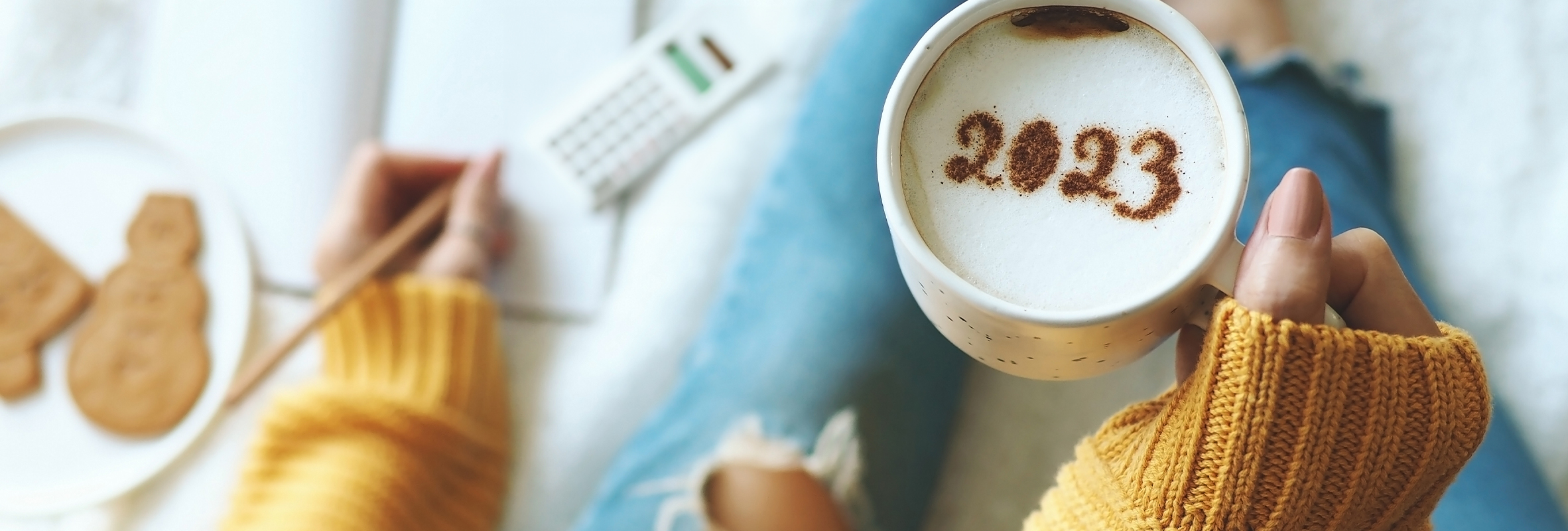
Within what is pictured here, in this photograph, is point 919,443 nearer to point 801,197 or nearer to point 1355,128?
point 801,197

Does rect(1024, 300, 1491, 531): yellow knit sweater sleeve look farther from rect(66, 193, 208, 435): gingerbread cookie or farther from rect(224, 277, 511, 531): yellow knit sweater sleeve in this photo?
rect(66, 193, 208, 435): gingerbread cookie

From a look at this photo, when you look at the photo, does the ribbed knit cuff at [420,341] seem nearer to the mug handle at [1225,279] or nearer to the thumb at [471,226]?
the thumb at [471,226]

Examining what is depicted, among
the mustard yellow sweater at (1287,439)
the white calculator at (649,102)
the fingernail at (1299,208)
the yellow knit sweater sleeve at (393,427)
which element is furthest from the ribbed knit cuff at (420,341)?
the fingernail at (1299,208)

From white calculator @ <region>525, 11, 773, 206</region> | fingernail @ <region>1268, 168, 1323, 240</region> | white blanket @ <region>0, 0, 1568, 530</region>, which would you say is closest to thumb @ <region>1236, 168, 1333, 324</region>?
fingernail @ <region>1268, 168, 1323, 240</region>

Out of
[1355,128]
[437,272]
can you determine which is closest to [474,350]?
[437,272]

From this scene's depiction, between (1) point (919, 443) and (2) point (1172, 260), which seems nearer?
(2) point (1172, 260)

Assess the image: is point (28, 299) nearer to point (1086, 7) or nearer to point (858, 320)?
point (858, 320)
